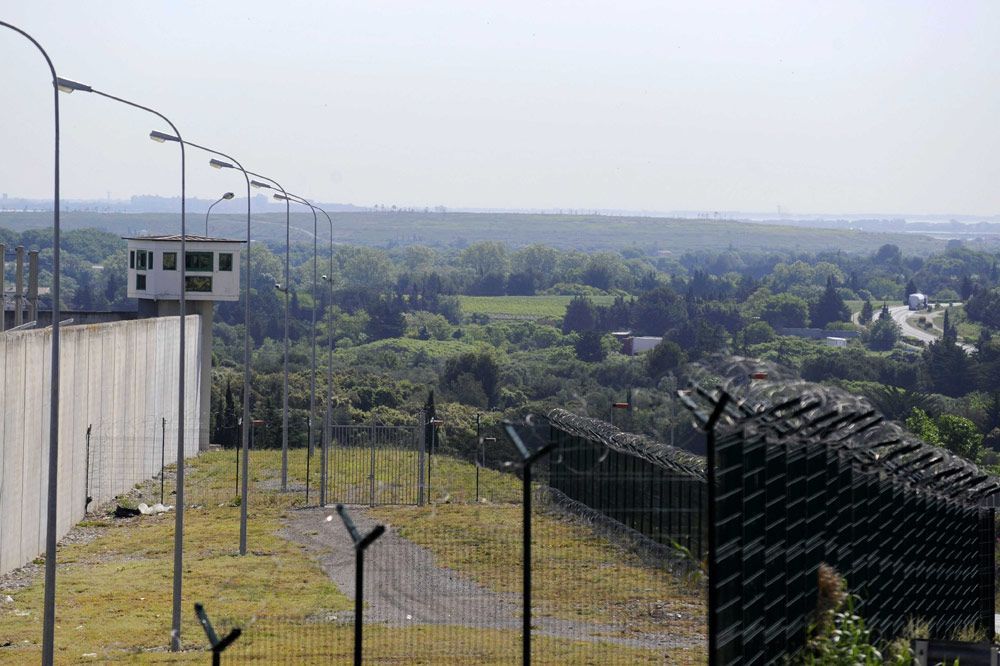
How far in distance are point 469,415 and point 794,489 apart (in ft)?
179

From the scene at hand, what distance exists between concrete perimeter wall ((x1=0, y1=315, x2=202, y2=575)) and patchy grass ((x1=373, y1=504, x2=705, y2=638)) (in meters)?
6.72

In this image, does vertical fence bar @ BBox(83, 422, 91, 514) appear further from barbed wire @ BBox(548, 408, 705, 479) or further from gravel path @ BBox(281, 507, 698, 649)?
barbed wire @ BBox(548, 408, 705, 479)

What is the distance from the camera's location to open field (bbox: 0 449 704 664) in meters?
15.0

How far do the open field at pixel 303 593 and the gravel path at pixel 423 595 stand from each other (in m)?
0.11

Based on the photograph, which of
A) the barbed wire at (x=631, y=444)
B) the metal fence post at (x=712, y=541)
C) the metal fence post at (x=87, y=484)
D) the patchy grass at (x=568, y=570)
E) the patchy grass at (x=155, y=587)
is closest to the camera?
the metal fence post at (x=712, y=541)

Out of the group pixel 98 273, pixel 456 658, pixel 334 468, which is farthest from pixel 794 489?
pixel 98 273

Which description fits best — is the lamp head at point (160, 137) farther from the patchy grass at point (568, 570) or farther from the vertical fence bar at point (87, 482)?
the vertical fence bar at point (87, 482)

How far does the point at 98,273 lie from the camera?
144 metres

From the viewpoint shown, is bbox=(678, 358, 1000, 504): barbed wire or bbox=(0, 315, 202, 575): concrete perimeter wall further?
bbox=(0, 315, 202, 575): concrete perimeter wall

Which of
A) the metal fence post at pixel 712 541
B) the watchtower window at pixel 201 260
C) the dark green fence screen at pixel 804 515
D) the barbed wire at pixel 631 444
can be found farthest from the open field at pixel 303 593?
the watchtower window at pixel 201 260

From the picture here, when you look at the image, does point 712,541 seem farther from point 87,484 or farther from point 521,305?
point 521,305

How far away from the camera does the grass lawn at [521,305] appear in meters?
159

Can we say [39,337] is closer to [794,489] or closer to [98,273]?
[794,489]

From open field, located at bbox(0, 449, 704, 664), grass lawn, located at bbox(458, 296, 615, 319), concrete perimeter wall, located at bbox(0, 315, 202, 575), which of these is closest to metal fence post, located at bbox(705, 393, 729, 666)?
open field, located at bbox(0, 449, 704, 664)
